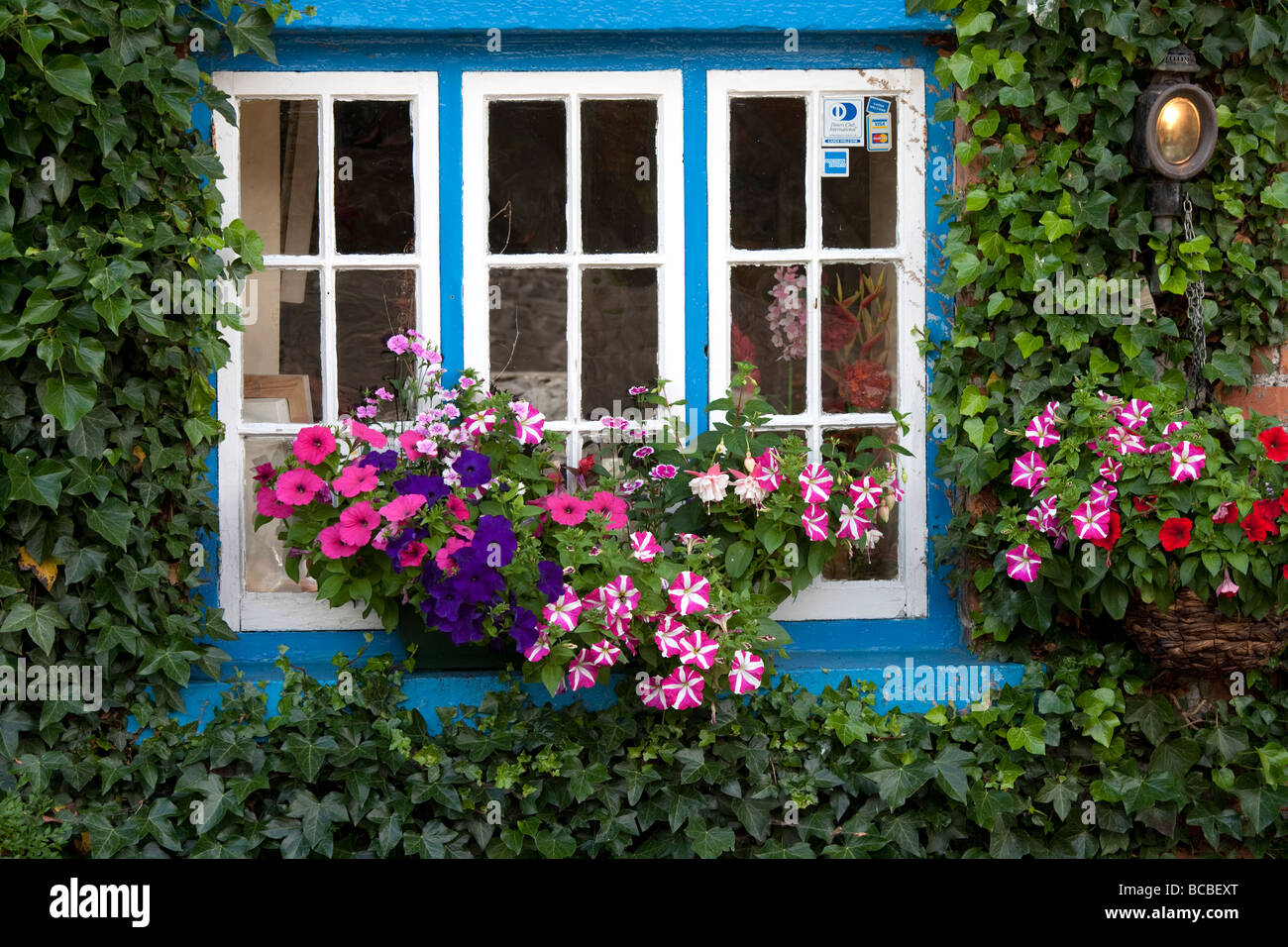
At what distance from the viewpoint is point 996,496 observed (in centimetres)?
371

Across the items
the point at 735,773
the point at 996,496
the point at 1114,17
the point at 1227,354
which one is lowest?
the point at 735,773

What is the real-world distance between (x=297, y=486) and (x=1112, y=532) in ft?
7.29

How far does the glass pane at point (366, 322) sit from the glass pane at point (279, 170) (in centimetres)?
20

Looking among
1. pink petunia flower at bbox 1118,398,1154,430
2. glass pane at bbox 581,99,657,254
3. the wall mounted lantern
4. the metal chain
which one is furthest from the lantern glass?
glass pane at bbox 581,99,657,254

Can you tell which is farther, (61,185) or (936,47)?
(936,47)

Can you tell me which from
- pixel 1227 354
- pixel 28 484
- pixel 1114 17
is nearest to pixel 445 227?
pixel 28 484

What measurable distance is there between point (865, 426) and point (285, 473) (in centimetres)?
174

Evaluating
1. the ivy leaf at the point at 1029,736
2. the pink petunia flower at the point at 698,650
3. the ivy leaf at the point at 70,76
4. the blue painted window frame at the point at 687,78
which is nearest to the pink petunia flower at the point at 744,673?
the pink petunia flower at the point at 698,650

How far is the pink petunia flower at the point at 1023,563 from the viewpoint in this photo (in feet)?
11.5

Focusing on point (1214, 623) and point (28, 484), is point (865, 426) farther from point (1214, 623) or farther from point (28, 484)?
point (28, 484)

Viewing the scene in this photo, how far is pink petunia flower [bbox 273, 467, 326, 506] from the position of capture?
11.1ft

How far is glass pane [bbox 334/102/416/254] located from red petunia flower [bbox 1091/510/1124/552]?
216cm

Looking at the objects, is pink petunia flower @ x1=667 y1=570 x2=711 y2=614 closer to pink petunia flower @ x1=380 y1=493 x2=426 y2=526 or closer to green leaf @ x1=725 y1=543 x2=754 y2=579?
green leaf @ x1=725 y1=543 x2=754 y2=579

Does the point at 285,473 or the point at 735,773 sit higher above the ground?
the point at 285,473
